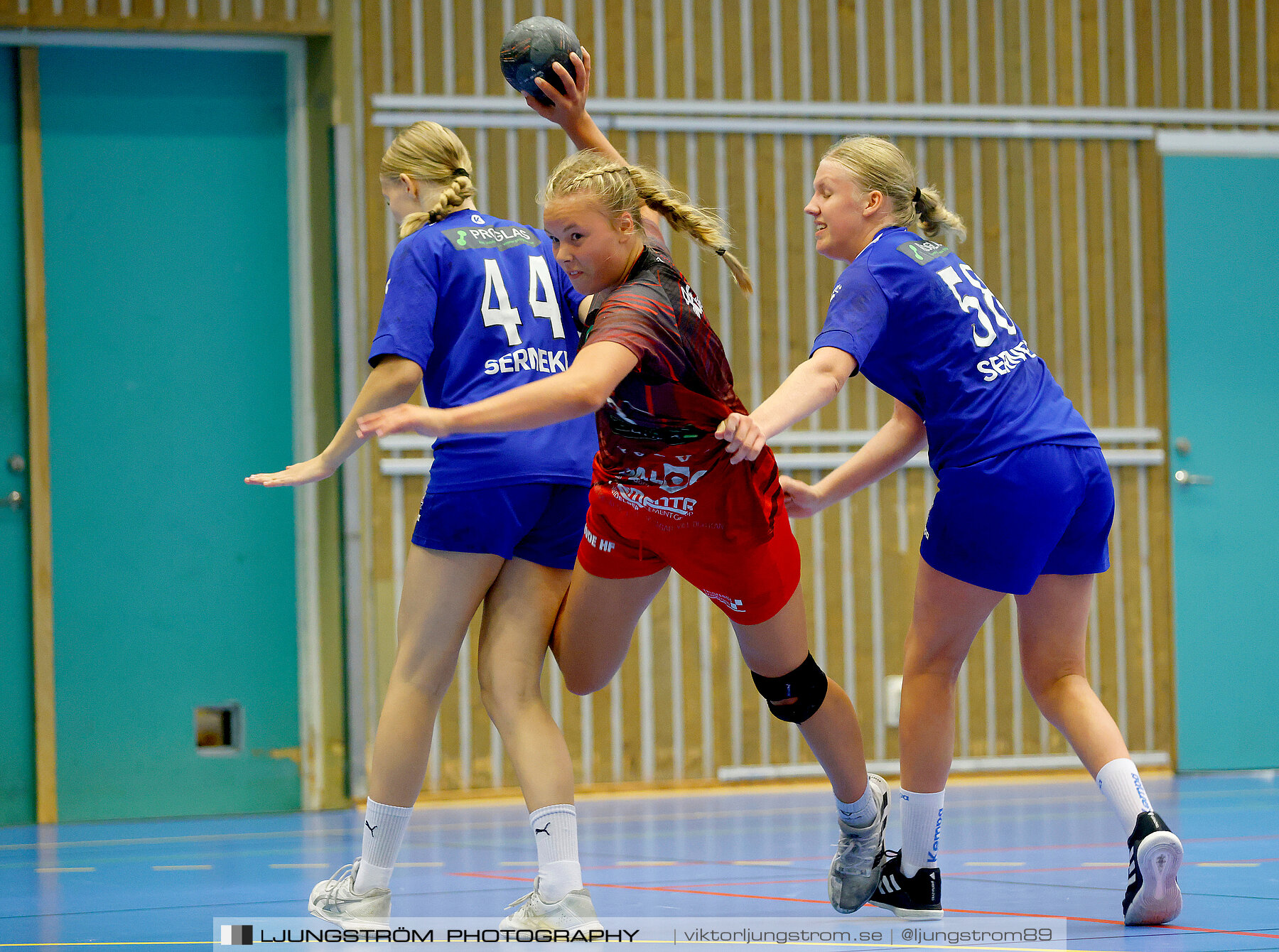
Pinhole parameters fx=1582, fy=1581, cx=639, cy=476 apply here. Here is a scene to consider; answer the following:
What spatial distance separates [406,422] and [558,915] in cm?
103

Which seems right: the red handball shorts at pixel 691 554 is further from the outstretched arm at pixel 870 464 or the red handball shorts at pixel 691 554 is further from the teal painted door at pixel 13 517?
the teal painted door at pixel 13 517

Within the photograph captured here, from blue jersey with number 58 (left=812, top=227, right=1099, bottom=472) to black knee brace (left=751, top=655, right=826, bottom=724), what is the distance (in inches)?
19.2

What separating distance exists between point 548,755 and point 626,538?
44 cm

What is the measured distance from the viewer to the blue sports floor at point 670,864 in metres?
3.21

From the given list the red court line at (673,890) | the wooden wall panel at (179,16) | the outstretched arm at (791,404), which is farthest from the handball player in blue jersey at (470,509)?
the wooden wall panel at (179,16)

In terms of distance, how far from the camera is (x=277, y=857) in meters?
4.61

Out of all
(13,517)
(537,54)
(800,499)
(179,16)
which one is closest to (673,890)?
(800,499)

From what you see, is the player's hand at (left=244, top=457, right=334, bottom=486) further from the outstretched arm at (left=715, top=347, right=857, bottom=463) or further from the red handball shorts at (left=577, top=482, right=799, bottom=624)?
the outstretched arm at (left=715, top=347, right=857, bottom=463)

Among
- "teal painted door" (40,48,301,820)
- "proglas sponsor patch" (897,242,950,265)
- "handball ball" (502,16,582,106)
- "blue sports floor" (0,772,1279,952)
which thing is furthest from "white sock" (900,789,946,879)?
"teal painted door" (40,48,301,820)

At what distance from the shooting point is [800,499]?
3.30 meters

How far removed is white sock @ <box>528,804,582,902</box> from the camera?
2.86 m

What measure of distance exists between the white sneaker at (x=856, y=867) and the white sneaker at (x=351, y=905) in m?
0.89

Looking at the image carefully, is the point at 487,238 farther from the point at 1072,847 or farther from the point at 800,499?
the point at 1072,847

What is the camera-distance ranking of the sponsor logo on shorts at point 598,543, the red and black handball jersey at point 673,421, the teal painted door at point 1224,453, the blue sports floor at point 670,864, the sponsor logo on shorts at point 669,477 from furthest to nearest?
the teal painted door at point 1224,453
the blue sports floor at point 670,864
the sponsor logo on shorts at point 598,543
the sponsor logo on shorts at point 669,477
the red and black handball jersey at point 673,421
